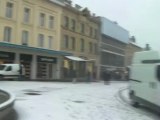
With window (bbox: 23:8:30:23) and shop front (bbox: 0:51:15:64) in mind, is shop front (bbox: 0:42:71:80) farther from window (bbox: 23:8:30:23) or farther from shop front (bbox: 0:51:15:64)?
window (bbox: 23:8:30:23)

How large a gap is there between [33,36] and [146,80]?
119 ft

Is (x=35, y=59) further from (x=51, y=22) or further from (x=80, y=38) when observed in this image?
(x=80, y=38)

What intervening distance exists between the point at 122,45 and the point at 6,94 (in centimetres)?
7652

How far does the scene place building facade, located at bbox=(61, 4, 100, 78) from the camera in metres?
63.1

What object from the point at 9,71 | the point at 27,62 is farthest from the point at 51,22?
the point at 9,71

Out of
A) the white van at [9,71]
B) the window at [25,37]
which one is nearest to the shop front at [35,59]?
the window at [25,37]

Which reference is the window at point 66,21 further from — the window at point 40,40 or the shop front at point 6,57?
the shop front at point 6,57

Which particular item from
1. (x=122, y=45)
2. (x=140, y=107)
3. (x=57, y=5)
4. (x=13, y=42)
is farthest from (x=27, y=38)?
(x=122, y=45)

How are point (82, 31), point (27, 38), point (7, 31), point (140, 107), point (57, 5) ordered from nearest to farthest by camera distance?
point (140, 107) < point (7, 31) < point (27, 38) < point (57, 5) < point (82, 31)

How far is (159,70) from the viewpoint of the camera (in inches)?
707

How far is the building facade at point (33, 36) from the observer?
4984 centimetres

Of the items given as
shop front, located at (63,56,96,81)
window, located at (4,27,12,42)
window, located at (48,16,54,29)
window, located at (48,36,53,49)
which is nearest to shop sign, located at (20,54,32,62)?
window, located at (4,27,12,42)

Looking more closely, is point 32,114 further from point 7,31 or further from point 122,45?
point 122,45

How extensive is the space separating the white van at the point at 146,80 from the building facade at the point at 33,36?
2806 cm
